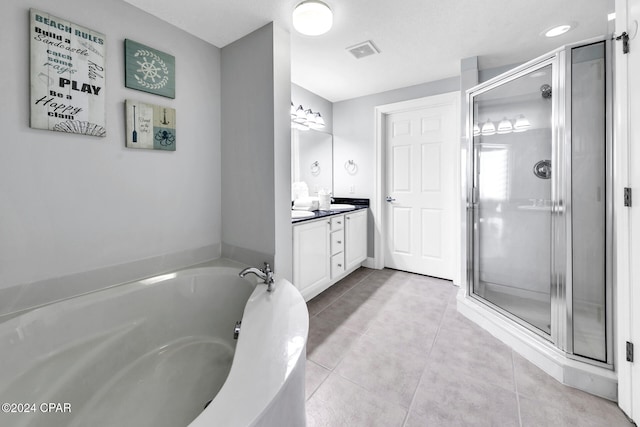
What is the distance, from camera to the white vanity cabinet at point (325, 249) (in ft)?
7.30

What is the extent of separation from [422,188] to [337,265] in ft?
4.73

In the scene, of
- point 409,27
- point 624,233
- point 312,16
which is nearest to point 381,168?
point 409,27

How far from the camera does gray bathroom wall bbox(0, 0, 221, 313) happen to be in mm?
1258

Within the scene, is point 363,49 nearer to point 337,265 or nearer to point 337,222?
point 337,222

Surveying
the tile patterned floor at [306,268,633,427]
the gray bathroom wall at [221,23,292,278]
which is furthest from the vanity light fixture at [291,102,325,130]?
the tile patterned floor at [306,268,633,427]

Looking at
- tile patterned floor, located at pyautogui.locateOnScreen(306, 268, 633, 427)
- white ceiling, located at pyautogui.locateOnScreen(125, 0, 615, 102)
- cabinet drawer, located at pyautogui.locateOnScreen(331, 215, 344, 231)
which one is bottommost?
tile patterned floor, located at pyautogui.locateOnScreen(306, 268, 633, 427)

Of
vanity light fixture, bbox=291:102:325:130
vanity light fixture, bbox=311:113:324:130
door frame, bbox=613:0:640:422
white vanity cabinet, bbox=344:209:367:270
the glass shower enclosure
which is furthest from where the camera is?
vanity light fixture, bbox=311:113:324:130

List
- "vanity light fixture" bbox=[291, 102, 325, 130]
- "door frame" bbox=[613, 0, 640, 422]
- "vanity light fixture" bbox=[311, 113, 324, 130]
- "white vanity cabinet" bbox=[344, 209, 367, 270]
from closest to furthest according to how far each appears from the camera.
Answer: "door frame" bbox=[613, 0, 640, 422] → "vanity light fixture" bbox=[291, 102, 325, 130] → "white vanity cabinet" bbox=[344, 209, 367, 270] → "vanity light fixture" bbox=[311, 113, 324, 130]

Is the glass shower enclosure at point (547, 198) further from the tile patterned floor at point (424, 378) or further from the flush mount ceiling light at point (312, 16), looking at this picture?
the flush mount ceiling light at point (312, 16)

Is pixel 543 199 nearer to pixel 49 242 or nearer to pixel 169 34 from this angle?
pixel 169 34

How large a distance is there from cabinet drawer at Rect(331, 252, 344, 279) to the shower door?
1.25m

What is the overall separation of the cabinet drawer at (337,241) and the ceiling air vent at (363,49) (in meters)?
1.68

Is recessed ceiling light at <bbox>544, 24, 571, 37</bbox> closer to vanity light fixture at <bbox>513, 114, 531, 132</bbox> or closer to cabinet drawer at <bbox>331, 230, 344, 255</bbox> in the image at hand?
vanity light fixture at <bbox>513, 114, 531, 132</bbox>

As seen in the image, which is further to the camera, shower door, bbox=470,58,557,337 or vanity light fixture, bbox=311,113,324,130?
vanity light fixture, bbox=311,113,324,130
